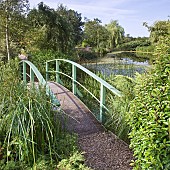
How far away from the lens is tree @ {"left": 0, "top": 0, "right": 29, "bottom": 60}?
8.59 metres

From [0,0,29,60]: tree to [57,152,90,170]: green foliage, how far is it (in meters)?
7.45

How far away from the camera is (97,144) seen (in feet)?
8.16

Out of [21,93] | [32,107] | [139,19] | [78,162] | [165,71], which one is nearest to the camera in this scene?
[165,71]

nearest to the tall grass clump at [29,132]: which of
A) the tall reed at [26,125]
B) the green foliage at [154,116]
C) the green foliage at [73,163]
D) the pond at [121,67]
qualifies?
the tall reed at [26,125]

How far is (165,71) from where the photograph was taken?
155cm

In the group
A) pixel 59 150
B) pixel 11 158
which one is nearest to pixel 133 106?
pixel 59 150

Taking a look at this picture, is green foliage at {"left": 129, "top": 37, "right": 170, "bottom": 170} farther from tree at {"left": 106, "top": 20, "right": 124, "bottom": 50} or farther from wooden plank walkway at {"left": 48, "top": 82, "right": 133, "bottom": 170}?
tree at {"left": 106, "top": 20, "right": 124, "bottom": 50}

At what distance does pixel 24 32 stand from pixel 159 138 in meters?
9.08

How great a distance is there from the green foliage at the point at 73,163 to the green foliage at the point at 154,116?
0.58 metres

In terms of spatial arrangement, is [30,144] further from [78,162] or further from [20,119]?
[78,162]

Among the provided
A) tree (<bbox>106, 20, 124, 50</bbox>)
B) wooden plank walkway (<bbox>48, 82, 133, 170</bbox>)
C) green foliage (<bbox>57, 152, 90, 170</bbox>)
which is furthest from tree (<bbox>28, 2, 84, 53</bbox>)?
tree (<bbox>106, 20, 124, 50</bbox>)

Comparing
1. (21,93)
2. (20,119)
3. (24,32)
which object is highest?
(24,32)

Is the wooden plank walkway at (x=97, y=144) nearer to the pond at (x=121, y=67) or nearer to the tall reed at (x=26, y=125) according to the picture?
the tall reed at (x=26, y=125)

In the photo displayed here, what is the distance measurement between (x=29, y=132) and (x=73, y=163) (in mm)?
525
